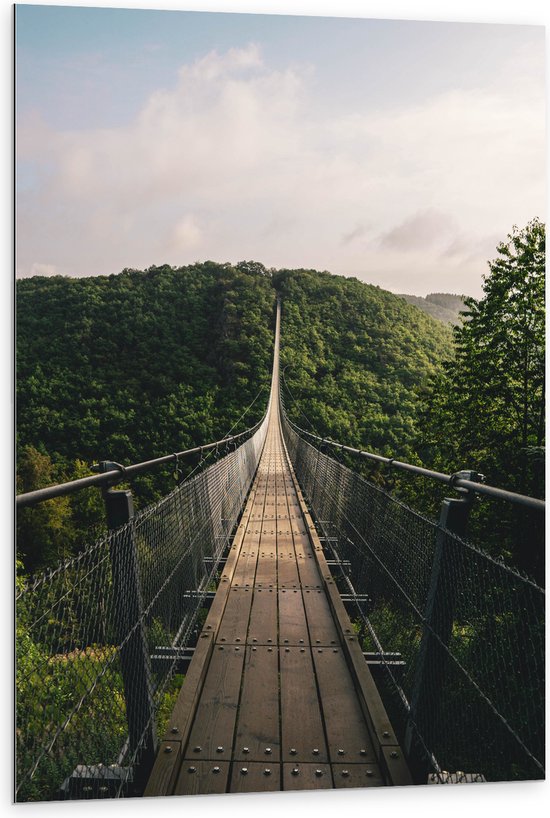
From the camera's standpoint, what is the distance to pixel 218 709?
2.05 metres

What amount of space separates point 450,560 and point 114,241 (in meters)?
2.73

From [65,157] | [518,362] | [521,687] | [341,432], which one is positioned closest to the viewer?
[521,687]

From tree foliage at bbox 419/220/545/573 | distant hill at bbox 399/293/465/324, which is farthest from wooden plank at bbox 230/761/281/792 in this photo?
distant hill at bbox 399/293/465/324

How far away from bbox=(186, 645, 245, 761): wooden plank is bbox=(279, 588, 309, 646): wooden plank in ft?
0.80

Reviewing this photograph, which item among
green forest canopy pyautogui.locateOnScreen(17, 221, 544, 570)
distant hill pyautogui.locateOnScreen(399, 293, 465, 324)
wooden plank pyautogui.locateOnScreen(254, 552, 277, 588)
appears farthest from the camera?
distant hill pyautogui.locateOnScreen(399, 293, 465, 324)

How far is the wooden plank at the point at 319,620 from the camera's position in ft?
8.60

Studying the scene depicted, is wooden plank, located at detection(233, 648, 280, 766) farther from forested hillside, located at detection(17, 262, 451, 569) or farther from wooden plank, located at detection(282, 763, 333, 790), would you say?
forested hillside, located at detection(17, 262, 451, 569)

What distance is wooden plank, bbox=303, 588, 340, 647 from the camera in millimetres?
2621

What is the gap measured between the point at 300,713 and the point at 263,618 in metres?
0.85

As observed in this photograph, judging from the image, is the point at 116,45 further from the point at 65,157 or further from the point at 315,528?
the point at 315,528

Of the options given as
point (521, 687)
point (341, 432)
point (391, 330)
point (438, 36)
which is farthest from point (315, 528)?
point (391, 330)

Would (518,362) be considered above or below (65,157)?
below

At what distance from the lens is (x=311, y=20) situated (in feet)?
9.73

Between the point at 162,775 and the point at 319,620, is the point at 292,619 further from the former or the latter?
the point at 162,775
